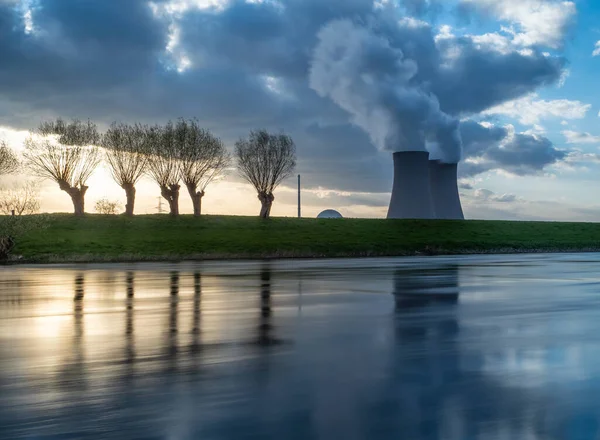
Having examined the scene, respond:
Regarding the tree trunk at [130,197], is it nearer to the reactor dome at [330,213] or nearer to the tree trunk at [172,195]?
the tree trunk at [172,195]

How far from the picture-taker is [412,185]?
66.7 metres

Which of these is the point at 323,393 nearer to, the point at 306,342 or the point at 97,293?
A: the point at 306,342

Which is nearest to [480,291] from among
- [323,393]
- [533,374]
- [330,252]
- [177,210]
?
[533,374]

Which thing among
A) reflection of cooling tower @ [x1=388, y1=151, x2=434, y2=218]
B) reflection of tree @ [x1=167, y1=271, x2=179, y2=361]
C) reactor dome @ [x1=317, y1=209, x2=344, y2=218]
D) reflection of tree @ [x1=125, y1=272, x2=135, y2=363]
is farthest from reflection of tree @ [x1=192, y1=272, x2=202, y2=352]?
reactor dome @ [x1=317, y1=209, x2=344, y2=218]

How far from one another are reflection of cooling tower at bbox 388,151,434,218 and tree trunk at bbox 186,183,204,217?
18435 mm

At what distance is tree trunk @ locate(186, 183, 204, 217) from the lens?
70500 mm

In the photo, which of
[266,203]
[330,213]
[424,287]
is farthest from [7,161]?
[330,213]

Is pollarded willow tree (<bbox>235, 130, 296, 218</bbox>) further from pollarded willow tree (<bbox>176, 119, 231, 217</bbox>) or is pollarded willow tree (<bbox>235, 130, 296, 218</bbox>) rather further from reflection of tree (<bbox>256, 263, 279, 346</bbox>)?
reflection of tree (<bbox>256, 263, 279, 346</bbox>)

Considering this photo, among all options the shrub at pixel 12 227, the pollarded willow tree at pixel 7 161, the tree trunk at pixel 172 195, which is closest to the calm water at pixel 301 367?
the shrub at pixel 12 227

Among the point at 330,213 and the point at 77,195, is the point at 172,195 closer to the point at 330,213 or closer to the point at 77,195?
the point at 77,195

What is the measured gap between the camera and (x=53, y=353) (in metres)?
8.82

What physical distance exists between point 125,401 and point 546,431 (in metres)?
3.32

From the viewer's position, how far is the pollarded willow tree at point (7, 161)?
2021 inches

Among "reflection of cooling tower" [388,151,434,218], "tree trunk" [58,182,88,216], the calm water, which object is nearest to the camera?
the calm water
